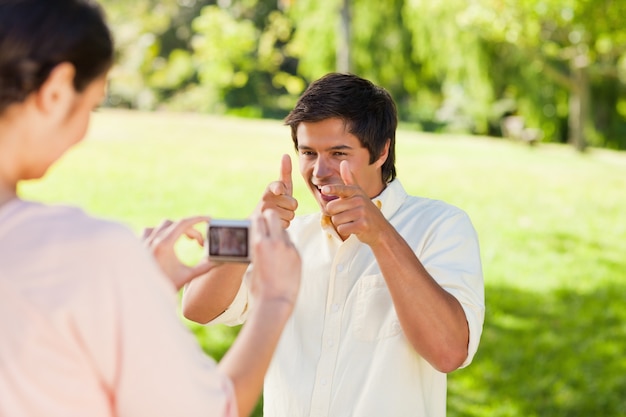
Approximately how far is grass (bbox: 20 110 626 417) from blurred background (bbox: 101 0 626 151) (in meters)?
1.36

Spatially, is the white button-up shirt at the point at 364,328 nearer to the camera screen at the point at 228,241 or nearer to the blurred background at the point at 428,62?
the camera screen at the point at 228,241

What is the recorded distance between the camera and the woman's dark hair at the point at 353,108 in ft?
7.84

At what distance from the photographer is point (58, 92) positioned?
1.21 m

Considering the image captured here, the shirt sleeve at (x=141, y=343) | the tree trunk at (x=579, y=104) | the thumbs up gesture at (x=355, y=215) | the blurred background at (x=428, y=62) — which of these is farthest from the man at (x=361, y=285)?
the tree trunk at (x=579, y=104)

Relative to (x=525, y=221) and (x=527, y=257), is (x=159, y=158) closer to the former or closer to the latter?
(x=525, y=221)

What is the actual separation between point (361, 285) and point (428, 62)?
16.2 metres

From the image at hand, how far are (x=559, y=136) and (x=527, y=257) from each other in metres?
13.6

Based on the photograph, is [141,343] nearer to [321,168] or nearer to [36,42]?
[36,42]

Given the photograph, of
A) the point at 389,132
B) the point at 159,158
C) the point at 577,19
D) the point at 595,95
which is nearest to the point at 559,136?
the point at 595,95

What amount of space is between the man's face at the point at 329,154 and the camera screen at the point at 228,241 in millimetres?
884

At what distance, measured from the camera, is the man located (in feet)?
6.59

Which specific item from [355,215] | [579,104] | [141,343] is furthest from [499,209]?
[141,343]

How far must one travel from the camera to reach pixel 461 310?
2.09 meters

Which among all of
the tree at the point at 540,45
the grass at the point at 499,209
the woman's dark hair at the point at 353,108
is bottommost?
the grass at the point at 499,209
